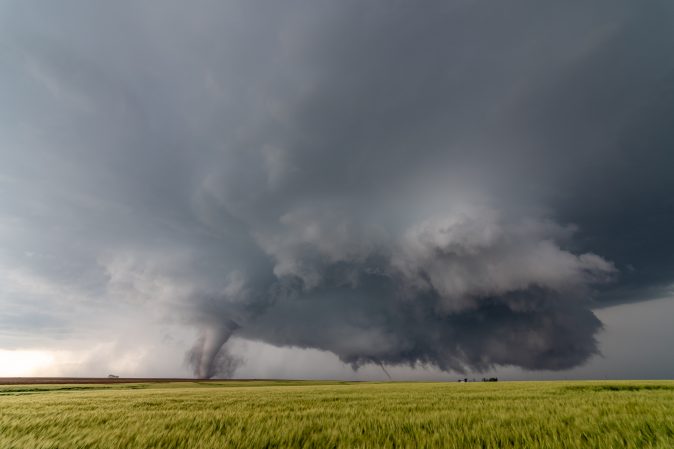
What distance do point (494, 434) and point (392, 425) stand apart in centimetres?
196

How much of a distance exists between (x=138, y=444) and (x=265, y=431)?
2.22m

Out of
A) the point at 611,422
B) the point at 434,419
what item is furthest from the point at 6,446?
the point at 611,422

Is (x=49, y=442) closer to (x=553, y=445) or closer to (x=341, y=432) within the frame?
(x=341, y=432)

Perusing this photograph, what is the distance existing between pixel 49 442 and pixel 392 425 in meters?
6.46

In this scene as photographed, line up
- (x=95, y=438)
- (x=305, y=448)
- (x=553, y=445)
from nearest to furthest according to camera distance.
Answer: (x=553, y=445)
(x=305, y=448)
(x=95, y=438)

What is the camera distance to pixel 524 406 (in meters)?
10.0

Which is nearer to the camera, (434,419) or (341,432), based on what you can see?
(341,432)

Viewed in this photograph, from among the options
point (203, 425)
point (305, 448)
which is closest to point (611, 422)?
point (305, 448)

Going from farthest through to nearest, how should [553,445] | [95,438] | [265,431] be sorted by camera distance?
[265,431] → [95,438] → [553,445]

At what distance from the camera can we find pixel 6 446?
5789 millimetres

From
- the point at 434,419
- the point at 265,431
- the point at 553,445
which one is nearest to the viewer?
the point at 553,445

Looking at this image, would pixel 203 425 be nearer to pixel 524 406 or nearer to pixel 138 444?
pixel 138 444

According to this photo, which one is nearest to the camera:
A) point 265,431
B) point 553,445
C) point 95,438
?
point 553,445

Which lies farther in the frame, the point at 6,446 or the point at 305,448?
the point at 6,446
